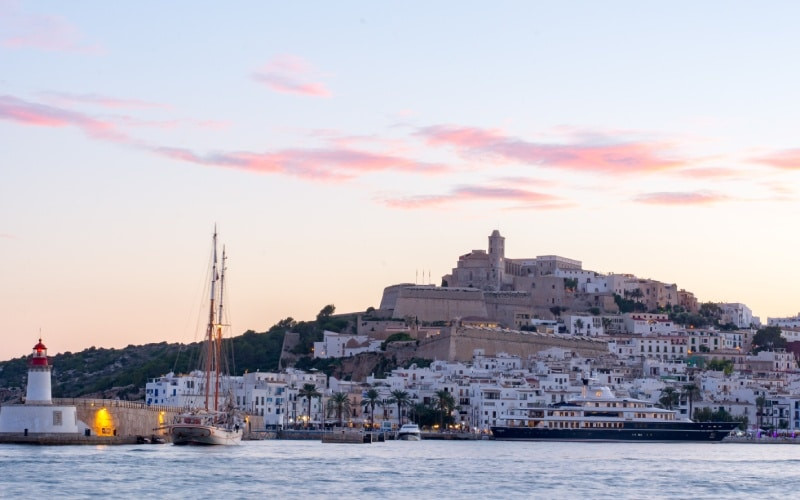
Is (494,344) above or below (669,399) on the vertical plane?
above

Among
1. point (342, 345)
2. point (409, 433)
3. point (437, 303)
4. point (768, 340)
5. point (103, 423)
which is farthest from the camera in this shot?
point (768, 340)

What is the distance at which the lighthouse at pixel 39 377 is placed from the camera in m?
54.3

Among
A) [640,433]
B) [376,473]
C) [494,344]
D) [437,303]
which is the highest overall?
[437,303]

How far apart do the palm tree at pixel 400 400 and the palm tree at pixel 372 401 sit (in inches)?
36.3

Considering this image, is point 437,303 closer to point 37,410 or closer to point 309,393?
point 309,393

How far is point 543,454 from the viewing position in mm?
63594

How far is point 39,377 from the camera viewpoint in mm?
54469

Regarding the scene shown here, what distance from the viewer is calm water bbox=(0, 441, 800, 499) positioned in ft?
133

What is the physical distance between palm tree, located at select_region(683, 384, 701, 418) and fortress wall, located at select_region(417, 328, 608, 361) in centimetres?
1757

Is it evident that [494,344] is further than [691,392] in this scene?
Yes

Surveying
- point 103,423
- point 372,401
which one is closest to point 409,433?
point 372,401

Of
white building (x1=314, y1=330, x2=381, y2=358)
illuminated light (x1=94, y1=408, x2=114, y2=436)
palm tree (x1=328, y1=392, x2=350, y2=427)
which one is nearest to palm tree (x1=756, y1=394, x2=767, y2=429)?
palm tree (x1=328, y1=392, x2=350, y2=427)

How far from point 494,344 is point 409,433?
94.3 ft

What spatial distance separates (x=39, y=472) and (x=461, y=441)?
4354cm
